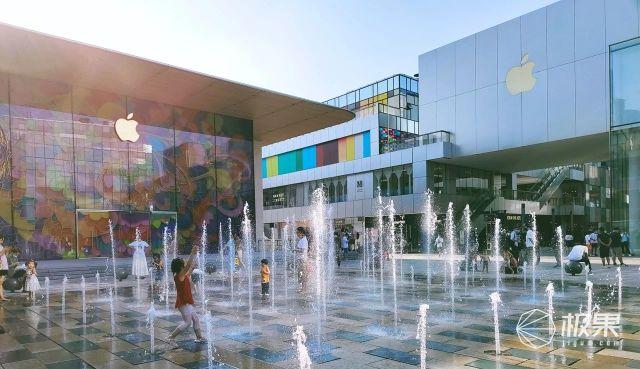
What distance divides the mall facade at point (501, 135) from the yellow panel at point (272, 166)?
0.21 meters

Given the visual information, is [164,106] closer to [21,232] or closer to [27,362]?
[21,232]

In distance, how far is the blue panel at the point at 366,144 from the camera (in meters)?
43.1

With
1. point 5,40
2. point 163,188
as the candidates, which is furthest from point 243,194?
point 5,40

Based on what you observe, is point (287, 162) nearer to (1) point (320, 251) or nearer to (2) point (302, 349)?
(1) point (320, 251)

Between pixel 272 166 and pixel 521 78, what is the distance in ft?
107

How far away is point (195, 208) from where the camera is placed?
87.7 feet

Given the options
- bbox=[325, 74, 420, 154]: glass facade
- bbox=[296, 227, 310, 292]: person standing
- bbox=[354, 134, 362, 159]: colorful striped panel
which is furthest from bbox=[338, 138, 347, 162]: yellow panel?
bbox=[296, 227, 310, 292]: person standing

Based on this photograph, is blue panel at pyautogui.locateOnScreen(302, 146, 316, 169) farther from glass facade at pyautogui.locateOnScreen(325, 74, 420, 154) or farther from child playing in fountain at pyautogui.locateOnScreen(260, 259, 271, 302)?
child playing in fountain at pyautogui.locateOnScreen(260, 259, 271, 302)

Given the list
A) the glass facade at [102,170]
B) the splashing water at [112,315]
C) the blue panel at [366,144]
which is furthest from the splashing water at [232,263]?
the blue panel at [366,144]

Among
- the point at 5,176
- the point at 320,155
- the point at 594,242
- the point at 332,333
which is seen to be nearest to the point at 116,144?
the point at 5,176

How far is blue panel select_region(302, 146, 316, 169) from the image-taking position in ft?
164

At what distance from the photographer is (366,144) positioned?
4341 centimetres

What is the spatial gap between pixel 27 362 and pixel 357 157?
3911 cm

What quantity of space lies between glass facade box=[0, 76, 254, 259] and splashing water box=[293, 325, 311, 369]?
15716 mm
